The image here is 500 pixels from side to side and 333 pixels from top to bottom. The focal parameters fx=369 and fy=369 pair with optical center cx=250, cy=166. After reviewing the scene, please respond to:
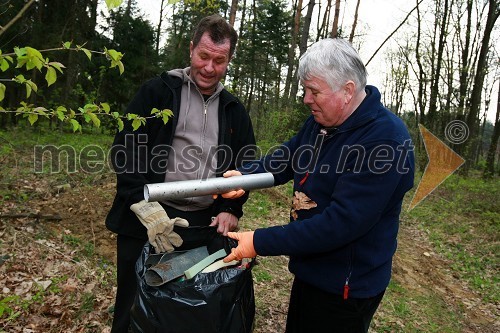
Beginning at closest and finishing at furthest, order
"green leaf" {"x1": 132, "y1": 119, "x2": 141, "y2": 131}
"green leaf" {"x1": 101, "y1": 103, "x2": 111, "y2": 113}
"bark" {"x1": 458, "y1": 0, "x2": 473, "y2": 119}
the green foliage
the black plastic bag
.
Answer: the black plastic bag < "green leaf" {"x1": 101, "y1": 103, "x2": 111, "y2": 113} < "green leaf" {"x1": 132, "y1": 119, "x2": 141, "y2": 131} < the green foliage < "bark" {"x1": 458, "y1": 0, "x2": 473, "y2": 119}

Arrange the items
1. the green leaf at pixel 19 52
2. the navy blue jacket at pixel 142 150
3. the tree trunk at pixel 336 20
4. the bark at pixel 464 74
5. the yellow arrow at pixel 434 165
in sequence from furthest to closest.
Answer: the bark at pixel 464 74
the tree trunk at pixel 336 20
the yellow arrow at pixel 434 165
the navy blue jacket at pixel 142 150
the green leaf at pixel 19 52

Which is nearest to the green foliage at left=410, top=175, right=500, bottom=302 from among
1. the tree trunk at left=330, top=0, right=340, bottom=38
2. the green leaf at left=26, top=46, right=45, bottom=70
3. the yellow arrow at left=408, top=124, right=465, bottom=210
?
the yellow arrow at left=408, top=124, right=465, bottom=210

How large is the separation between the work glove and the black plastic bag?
25cm

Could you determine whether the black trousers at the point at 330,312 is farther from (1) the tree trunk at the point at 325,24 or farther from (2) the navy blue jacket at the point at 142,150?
(1) the tree trunk at the point at 325,24

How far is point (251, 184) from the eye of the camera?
2.07m

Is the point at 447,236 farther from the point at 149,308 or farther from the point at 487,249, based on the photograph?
the point at 149,308

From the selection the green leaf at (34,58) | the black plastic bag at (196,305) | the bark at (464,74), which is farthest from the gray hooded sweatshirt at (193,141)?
the bark at (464,74)

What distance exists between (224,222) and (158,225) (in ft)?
1.63

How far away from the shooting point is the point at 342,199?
1543mm

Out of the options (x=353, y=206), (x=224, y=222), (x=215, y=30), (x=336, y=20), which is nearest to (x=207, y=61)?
(x=215, y=30)

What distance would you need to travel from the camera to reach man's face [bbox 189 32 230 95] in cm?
235

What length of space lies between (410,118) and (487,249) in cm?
2227

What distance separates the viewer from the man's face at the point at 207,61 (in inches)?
92.6

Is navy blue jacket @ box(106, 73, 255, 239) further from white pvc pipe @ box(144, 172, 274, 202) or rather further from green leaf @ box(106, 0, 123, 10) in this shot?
green leaf @ box(106, 0, 123, 10)
